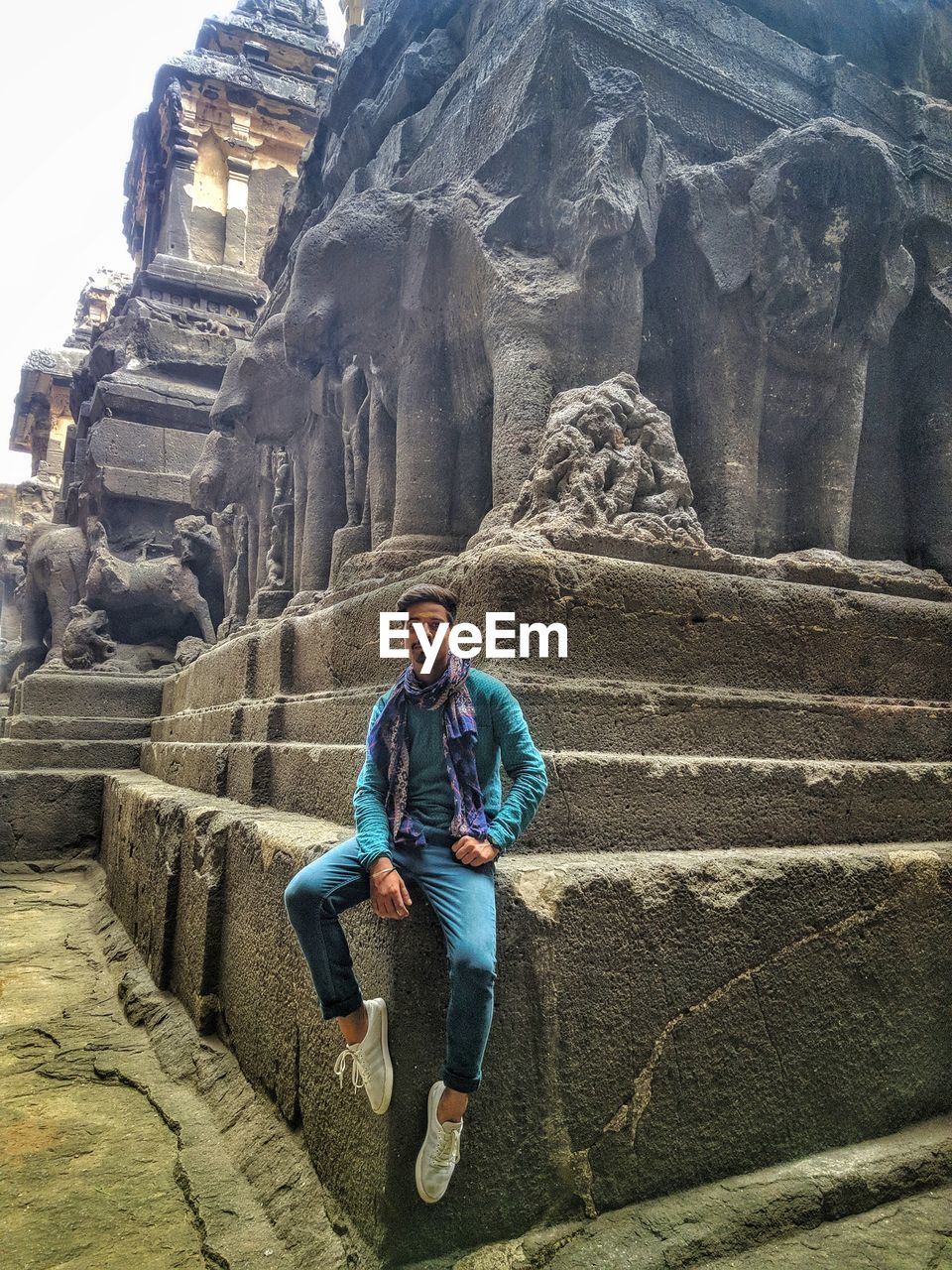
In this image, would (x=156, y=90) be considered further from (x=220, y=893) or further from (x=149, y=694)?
(x=220, y=893)

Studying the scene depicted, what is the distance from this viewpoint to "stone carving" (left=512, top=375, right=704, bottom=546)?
118 inches

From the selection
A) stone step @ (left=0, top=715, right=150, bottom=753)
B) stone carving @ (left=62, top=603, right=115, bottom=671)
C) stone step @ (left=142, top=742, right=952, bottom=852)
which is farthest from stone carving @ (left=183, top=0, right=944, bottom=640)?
stone carving @ (left=62, top=603, right=115, bottom=671)

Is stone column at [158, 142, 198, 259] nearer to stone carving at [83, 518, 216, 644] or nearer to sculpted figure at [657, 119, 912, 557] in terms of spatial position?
stone carving at [83, 518, 216, 644]

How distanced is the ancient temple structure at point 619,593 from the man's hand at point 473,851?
0.20 metres

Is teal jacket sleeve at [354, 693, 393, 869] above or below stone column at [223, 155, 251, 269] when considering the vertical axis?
below

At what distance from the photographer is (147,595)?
9.37 m

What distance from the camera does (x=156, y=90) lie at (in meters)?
15.6

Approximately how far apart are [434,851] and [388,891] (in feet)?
0.47

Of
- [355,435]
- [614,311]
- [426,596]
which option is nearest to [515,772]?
[426,596]

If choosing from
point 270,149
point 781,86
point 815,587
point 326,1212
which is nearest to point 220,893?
point 326,1212

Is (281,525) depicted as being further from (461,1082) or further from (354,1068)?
(461,1082)

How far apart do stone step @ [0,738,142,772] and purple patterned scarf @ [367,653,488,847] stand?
6.09 meters

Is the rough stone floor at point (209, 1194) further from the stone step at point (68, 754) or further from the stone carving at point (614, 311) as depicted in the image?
the stone step at point (68, 754)

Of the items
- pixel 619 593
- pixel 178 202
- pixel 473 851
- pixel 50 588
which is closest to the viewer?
pixel 473 851
